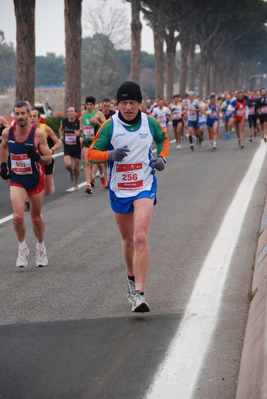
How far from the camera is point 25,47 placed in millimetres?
24469

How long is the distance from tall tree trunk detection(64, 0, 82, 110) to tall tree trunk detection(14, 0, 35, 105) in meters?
5.15

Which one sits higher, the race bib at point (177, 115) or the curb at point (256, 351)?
the race bib at point (177, 115)

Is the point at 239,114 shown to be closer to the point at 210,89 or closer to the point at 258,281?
the point at 258,281

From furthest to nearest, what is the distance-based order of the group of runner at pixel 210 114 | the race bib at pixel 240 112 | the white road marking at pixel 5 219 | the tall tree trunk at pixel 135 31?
1. the tall tree trunk at pixel 135 31
2. the group of runner at pixel 210 114
3. the race bib at pixel 240 112
4. the white road marking at pixel 5 219

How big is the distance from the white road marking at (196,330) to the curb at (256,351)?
0.29 meters

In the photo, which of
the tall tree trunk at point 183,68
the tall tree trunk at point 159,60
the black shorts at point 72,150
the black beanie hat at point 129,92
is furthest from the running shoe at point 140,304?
the tall tree trunk at point 183,68

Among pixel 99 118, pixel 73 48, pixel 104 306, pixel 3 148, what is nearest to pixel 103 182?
pixel 99 118

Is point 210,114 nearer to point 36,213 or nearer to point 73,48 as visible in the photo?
point 73,48

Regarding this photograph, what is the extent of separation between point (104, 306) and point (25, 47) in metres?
19.4

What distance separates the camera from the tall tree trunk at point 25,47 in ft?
78.8

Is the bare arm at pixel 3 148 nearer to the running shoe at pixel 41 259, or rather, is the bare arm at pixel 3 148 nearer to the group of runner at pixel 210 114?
the running shoe at pixel 41 259

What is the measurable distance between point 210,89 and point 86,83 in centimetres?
1534

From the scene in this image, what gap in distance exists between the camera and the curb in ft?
12.2

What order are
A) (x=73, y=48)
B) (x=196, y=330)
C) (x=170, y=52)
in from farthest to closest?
1. (x=170, y=52)
2. (x=73, y=48)
3. (x=196, y=330)
